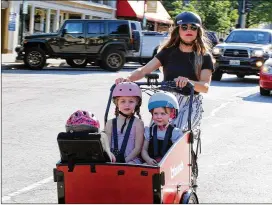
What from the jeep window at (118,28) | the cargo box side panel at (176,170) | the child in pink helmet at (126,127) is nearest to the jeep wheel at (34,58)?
the jeep window at (118,28)

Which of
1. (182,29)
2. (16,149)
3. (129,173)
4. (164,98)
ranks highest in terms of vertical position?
(182,29)

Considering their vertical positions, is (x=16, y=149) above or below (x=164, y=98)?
below

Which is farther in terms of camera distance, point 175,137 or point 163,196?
point 175,137

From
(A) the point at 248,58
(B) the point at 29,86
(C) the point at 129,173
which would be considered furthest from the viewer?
(A) the point at 248,58

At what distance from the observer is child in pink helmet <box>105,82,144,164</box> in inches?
201

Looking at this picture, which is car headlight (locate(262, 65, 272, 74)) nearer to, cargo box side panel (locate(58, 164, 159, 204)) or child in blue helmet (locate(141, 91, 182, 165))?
child in blue helmet (locate(141, 91, 182, 165))

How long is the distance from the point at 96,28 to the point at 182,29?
67.3 ft

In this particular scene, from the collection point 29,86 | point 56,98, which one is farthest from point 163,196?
point 29,86

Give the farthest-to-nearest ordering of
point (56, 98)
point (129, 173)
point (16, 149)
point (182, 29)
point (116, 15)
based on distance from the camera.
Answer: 1. point (116, 15)
2. point (56, 98)
3. point (16, 149)
4. point (182, 29)
5. point (129, 173)

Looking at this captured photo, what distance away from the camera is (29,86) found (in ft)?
58.8

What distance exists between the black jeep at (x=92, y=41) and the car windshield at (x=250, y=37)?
14.7 ft

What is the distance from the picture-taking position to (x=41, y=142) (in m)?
9.40

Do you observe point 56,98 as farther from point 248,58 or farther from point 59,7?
point 59,7

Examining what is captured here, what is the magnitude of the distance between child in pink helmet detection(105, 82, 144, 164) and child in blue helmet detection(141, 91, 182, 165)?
7 centimetres
